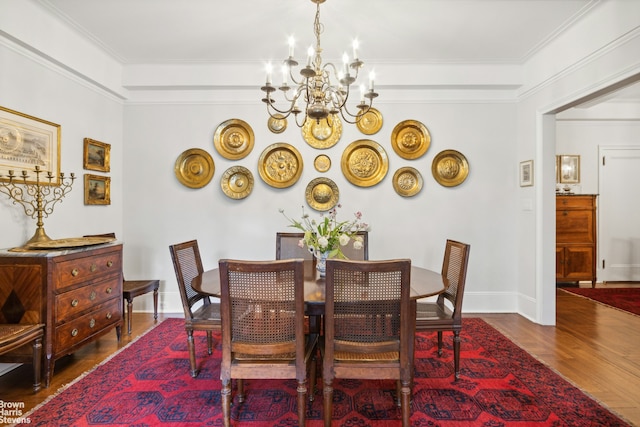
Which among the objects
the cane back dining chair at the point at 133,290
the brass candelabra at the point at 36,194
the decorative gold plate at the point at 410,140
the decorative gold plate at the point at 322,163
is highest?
the decorative gold plate at the point at 410,140

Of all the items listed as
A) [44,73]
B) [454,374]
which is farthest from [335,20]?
[454,374]

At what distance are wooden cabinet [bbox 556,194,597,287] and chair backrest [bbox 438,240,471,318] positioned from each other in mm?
3299

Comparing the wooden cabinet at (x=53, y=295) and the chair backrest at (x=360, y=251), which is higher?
the chair backrest at (x=360, y=251)

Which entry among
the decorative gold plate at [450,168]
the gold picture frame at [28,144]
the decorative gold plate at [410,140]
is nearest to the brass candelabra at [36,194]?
the gold picture frame at [28,144]

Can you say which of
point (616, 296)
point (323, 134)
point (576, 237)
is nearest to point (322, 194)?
point (323, 134)

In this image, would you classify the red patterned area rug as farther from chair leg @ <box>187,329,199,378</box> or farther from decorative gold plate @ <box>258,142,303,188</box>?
decorative gold plate @ <box>258,142,303,188</box>

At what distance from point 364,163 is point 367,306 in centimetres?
237

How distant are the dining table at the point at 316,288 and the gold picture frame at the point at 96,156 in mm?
2019

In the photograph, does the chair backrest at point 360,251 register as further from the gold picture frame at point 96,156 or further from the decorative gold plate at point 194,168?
the gold picture frame at point 96,156

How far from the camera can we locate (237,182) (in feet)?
12.3

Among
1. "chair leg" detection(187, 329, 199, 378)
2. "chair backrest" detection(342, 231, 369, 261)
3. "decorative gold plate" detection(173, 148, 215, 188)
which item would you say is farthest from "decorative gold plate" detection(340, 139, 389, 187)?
"chair leg" detection(187, 329, 199, 378)

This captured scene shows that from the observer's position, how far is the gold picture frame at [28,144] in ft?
7.77

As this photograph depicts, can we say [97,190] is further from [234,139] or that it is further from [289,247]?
[289,247]

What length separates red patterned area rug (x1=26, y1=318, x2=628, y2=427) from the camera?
6.01 ft
